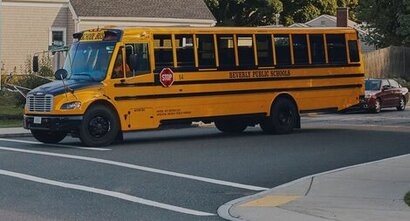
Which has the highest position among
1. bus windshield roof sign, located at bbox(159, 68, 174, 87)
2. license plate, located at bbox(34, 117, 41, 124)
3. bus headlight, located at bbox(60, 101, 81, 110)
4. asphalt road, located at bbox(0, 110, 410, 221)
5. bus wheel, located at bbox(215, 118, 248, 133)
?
bus windshield roof sign, located at bbox(159, 68, 174, 87)

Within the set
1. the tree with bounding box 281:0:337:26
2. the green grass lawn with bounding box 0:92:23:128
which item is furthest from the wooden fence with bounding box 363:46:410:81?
the green grass lawn with bounding box 0:92:23:128

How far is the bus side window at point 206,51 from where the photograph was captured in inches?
858

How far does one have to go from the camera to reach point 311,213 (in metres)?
11.2

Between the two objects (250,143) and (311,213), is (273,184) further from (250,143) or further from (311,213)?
(250,143)

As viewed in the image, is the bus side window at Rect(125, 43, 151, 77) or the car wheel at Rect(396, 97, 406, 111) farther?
the car wheel at Rect(396, 97, 406, 111)

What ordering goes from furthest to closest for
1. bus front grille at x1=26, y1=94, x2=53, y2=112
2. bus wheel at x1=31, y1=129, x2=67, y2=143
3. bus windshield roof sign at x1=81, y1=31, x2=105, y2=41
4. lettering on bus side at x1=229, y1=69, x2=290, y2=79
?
lettering on bus side at x1=229, y1=69, x2=290, y2=79 → bus wheel at x1=31, y1=129, x2=67, y2=143 → bus windshield roof sign at x1=81, y1=31, x2=105, y2=41 → bus front grille at x1=26, y1=94, x2=53, y2=112

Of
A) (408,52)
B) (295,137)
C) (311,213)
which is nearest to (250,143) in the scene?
(295,137)

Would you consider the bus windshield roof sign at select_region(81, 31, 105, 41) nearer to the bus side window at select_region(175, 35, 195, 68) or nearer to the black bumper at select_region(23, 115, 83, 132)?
the bus side window at select_region(175, 35, 195, 68)

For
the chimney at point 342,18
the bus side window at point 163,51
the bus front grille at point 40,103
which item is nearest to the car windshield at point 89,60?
the bus front grille at point 40,103

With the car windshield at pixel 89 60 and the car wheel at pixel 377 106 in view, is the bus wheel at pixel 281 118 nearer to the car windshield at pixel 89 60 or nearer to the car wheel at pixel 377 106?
the car windshield at pixel 89 60

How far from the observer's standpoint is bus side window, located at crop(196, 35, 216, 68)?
2180cm

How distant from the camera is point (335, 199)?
40.5ft

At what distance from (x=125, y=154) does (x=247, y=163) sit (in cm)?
291

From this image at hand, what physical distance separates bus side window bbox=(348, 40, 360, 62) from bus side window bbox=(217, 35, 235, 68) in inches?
179
